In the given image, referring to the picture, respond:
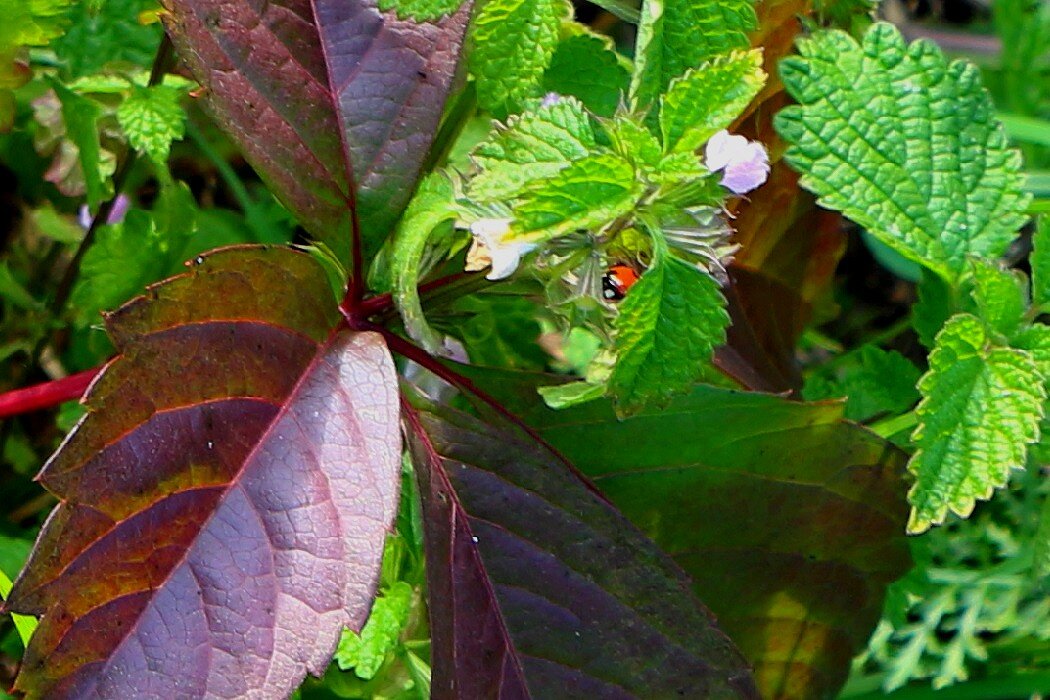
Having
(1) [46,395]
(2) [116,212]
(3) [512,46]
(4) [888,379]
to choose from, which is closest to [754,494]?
(4) [888,379]

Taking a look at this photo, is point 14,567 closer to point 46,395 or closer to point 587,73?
point 46,395

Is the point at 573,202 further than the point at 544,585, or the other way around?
the point at 544,585

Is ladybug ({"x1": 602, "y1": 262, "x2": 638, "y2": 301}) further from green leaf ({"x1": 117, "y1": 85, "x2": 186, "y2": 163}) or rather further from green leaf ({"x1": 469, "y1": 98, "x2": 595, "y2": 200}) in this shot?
green leaf ({"x1": 117, "y1": 85, "x2": 186, "y2": 163})

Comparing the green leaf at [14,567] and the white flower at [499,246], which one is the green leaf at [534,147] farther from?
the green leaf at [14,567]

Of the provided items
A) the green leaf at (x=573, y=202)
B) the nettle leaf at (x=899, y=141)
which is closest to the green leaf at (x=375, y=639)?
the green leaf at (x=573, y=202)

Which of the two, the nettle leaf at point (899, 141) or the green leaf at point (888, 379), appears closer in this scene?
the nettle leaf at point (899, 141)

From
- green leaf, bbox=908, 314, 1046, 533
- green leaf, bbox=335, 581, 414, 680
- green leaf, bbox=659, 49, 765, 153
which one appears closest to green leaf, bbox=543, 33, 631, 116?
green leaf, bbox=659, 49, 765, 153
